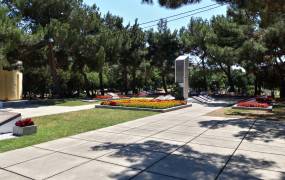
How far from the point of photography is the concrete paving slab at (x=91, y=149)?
6.64 m

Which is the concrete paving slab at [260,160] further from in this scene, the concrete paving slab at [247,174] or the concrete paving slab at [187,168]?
the concrete paving slab at [187,168]

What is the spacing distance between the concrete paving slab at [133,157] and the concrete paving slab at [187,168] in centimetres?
24

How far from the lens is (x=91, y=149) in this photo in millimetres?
7152

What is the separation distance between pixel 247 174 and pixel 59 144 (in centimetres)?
498

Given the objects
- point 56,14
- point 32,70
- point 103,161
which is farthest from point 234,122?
point 32,70

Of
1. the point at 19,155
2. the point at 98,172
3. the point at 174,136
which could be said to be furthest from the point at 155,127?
the point at 98,172

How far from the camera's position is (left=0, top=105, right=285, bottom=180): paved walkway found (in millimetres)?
5320

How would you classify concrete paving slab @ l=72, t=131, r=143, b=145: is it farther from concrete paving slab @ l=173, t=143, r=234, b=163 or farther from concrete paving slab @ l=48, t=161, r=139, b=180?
concrete paving slab @ l=48, t=161, r=139, b=180

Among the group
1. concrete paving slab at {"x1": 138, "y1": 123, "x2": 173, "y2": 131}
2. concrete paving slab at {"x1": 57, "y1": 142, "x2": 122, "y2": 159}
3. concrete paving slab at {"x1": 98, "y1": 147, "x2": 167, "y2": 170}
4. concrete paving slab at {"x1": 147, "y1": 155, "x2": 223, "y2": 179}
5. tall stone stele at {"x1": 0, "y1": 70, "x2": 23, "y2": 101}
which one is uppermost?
tall stone stele at {"x1": 0, "y1": 70, "x2": 23, "y2": 101}

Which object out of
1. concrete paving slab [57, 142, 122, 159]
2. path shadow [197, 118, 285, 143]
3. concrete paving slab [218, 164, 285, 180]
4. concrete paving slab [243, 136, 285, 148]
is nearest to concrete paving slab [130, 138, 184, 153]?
concrete paving slab [57, 142, 122, 159]

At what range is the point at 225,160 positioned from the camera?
6.26 meters

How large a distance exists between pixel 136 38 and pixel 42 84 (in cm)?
1346

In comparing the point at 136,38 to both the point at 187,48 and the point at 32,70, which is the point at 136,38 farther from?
the point at 32,70

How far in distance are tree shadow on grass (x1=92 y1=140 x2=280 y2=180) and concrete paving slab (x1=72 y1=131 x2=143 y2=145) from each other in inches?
21.9
